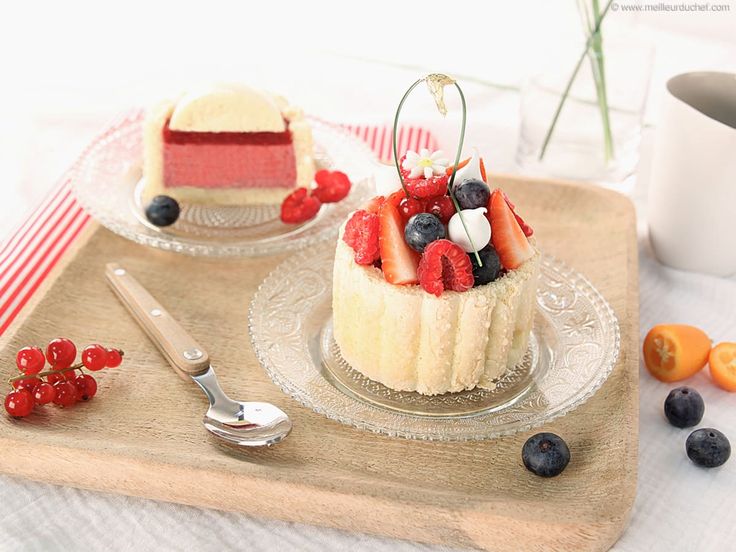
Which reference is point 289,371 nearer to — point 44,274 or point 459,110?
point 44,274

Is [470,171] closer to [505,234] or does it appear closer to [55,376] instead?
[505,234]

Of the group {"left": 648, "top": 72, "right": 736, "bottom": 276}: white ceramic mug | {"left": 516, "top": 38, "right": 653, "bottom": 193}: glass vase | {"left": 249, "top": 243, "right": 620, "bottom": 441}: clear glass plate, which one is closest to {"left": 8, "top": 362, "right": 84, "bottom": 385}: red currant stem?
{"left": 249, "top": 243, "right": 620, "bottom": 441}: clear glass plate

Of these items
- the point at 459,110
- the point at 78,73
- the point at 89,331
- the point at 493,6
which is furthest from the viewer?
the point at 493,6

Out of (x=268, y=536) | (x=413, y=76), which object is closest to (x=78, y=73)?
(x=413, y=76)

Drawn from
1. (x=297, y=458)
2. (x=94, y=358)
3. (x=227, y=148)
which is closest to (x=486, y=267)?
(x=297, y=458)

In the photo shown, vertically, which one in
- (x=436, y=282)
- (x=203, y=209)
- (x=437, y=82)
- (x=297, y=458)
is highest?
(x=437, y=82)

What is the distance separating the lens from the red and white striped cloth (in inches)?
108

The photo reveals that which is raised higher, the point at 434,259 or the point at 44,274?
the point at 434,259

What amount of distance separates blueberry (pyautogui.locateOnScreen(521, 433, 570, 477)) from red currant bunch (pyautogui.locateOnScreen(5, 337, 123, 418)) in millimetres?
941

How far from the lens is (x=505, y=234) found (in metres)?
2.16

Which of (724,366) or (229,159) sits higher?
(229,159)

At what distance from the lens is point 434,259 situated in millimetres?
2045

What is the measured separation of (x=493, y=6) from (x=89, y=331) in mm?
2768

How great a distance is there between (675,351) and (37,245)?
6.09ft
